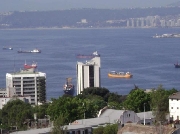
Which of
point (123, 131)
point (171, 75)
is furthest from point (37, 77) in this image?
point (123, 131)

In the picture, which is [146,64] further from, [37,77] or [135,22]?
[135,22]

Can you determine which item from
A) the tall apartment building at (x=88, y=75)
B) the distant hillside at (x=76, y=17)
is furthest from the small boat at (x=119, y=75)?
the distant hillside at (x=76, y=17)

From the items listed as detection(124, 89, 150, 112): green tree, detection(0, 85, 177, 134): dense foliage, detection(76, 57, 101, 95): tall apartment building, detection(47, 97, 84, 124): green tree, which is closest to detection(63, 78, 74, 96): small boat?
detection(76, 57, 101, 95): tall apartment building

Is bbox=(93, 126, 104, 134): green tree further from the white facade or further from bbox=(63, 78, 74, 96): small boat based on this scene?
bbox=(63, 78, 74, 96): small boat

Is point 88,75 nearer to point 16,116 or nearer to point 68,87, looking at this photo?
point 68,87

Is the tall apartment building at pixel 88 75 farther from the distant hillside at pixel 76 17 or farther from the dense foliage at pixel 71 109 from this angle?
the distant hillside at pixel 76 17

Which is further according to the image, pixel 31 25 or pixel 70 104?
pixel 31 25

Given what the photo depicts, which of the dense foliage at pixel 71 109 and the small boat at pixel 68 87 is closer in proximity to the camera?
the dense foliage at pixel 71 109

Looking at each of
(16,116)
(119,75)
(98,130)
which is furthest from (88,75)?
(98,130)

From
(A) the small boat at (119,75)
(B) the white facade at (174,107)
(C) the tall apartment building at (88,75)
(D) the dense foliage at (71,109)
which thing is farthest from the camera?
(A) the small boat at (119,75)
